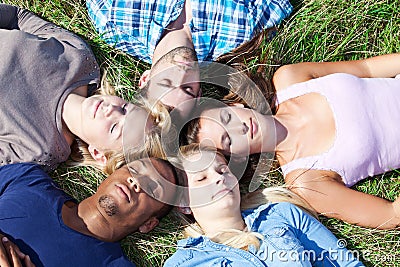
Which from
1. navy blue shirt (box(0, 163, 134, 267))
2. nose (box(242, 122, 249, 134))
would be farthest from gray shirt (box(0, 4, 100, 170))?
nose (box(242, 122, 249, 134))

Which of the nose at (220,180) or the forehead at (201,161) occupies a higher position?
the forehead at (201,161)

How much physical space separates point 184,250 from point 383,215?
1.08 m

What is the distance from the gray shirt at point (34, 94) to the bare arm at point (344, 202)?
1381 millimetres

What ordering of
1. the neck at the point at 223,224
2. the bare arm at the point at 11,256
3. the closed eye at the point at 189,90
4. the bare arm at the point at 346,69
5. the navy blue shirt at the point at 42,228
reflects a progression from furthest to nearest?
the bare arm at the point at 346,69 < the closed eye at the point at 189,90 < the neck at the point at 223,224 < the navy blue shirt at the point at 42,228 < the bare arm at the point at 11,256

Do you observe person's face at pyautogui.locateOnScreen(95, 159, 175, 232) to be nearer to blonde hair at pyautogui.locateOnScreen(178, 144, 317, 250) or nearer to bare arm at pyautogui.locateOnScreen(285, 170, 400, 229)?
blonde hair at pyautogui.locateOnScreen(178, 144, 317, 250)

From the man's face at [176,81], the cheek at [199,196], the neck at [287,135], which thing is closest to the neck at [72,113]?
the man's face at [176,81]

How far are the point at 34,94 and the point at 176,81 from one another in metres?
0.80

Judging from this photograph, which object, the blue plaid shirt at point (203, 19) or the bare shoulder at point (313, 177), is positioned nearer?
the bare shoulder at point (313, 177)

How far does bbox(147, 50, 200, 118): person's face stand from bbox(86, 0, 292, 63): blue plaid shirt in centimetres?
20

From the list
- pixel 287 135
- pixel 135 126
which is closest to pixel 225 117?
pixel 287 135

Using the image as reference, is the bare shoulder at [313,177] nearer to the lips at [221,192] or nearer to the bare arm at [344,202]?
the bare arm at [344,202]

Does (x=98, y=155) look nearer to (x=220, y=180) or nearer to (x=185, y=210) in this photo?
(x=185, y=210)

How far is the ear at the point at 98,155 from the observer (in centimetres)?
312

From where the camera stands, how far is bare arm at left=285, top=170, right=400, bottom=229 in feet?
9.77
